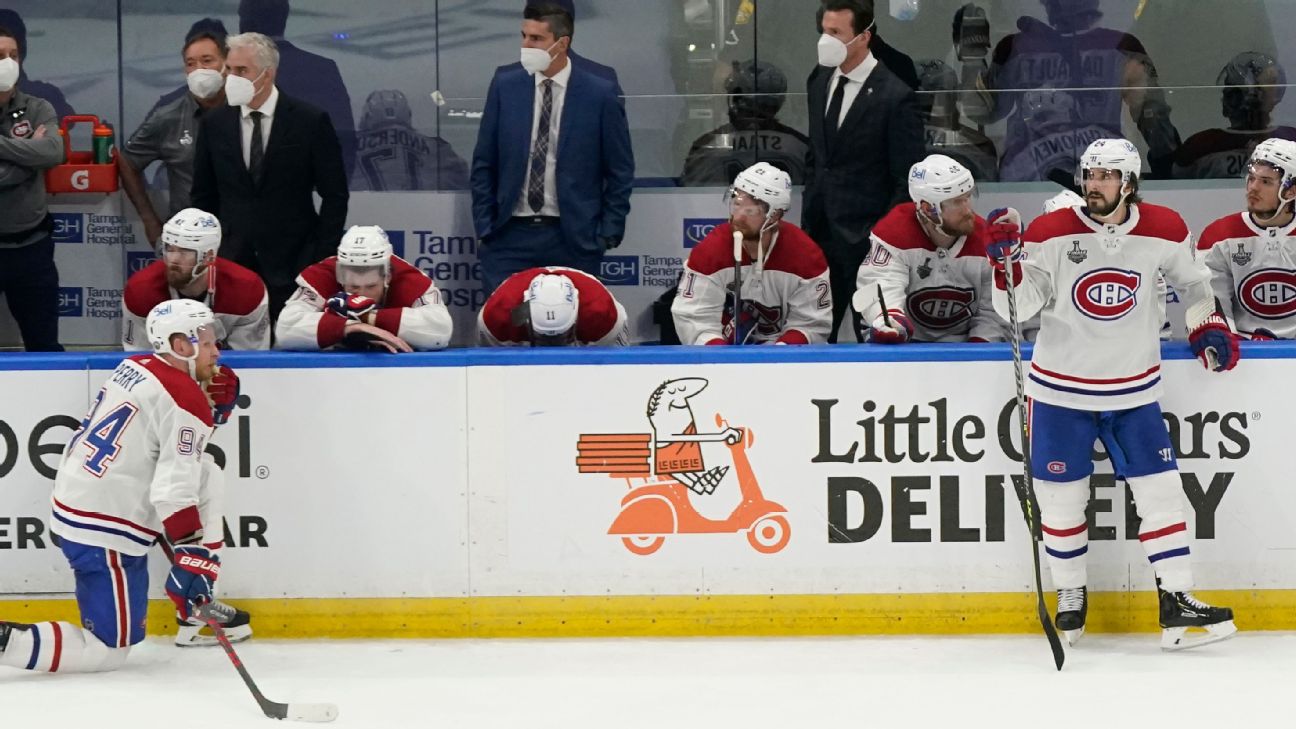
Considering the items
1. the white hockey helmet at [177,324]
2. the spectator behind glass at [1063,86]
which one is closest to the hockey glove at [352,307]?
the white hockey helmet at [177,324]

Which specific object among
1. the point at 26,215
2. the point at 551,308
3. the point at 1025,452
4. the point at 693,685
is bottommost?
the point at 693,685

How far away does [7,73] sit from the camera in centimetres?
606

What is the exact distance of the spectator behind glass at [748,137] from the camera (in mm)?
6797

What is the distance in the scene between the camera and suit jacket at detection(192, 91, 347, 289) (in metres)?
6.04

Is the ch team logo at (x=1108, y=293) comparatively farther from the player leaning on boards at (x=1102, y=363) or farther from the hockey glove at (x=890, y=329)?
the hockey glove at (x=890, y=329)

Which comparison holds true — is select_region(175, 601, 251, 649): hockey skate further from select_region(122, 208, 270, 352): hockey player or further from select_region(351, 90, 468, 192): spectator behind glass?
select_region(351, 90, 468, 192): spectator behind glass

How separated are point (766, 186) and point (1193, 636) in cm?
185

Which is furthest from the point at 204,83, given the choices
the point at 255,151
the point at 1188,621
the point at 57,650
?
the point at 1188,621

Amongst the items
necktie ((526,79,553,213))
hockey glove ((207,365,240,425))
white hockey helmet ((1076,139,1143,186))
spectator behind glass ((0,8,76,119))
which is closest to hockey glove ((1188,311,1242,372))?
white hockey helmet ((1076,139,1143,186))

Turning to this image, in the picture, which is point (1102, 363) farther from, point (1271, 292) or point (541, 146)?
point (541, 146)

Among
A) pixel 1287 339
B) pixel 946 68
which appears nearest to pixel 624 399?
pixel 1287 339

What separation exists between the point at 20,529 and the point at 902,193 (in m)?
3.00

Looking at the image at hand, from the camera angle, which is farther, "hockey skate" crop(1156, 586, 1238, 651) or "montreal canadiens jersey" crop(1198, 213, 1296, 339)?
"montreal canadiens jersey" crop(1198, 213, 1296, 339)

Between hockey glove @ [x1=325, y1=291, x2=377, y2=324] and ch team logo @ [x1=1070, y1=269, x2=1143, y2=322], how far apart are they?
194 centimetres
